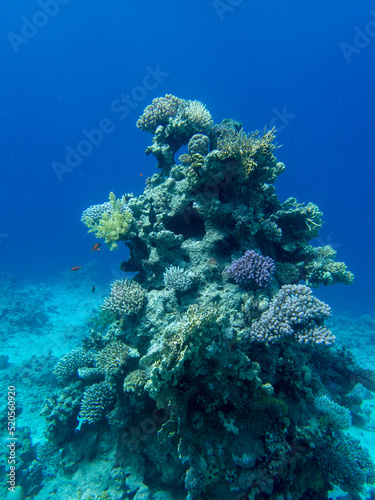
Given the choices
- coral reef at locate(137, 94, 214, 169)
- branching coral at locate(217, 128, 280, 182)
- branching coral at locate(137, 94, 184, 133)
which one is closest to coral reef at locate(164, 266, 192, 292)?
branching coral at locate(217, 128, 280, 182)

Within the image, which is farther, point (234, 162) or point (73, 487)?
point (234, 162)

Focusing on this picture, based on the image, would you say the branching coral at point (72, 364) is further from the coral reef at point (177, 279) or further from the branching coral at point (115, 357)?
the coral reef at point (177, 279)

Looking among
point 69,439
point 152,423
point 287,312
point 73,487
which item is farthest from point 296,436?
point 69,439

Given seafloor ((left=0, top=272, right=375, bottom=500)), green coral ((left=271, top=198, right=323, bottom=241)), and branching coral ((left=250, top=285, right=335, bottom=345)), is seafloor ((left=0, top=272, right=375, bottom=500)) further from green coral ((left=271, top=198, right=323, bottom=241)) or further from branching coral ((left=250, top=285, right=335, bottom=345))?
green coral ((left=271, top=198, right=323, bottom=241))

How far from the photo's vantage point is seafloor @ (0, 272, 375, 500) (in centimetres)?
572

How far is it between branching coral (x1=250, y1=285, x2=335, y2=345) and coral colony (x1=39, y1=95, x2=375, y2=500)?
2 centimetres

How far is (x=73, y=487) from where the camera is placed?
5758 mm

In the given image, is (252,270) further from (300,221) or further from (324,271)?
(300,221)

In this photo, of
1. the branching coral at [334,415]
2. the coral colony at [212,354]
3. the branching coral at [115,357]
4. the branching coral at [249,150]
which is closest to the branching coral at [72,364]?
the coral colony at [212,354]

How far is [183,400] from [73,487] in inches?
171

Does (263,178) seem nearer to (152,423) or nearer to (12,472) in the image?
(152,423)

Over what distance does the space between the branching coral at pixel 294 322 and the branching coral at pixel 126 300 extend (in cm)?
255

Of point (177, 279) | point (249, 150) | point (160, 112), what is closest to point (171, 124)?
point (160, 112)

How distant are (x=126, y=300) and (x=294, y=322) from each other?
3.52 metres
